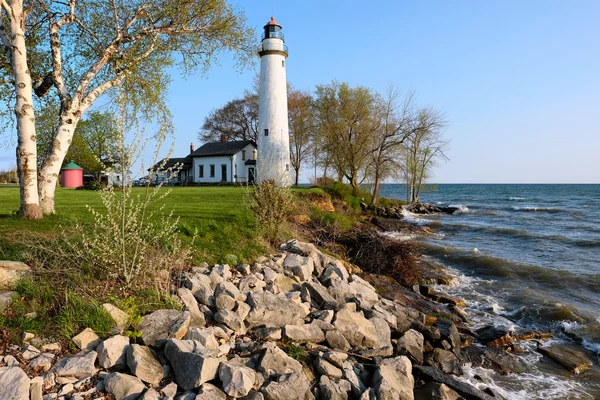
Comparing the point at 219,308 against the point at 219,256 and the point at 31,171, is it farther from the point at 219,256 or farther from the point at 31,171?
the point at 31,171

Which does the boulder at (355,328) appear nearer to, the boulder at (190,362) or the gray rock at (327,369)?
the gray rock at (327,369)

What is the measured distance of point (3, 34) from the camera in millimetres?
9055

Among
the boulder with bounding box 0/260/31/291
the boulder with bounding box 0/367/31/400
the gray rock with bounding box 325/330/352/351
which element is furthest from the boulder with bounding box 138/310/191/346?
the gray rock with bounding box 325/330/352/351

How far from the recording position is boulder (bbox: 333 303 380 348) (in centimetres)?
679

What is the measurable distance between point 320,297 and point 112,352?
3968 mm

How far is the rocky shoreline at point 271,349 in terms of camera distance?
15.0 ft

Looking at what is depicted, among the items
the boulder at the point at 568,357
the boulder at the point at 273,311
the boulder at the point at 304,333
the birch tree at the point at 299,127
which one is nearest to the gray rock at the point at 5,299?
the boulder at the point at 273,311

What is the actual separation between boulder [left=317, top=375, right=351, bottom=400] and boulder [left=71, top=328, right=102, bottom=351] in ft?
9.40

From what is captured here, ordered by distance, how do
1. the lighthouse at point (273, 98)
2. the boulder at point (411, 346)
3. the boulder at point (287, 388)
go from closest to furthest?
the boulder at point (287, 388), the boulder at point (411, 346), the lighthouse at point (273, 98)

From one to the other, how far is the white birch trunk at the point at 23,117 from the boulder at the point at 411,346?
8265 mm

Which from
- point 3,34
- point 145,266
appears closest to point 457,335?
point 145,266

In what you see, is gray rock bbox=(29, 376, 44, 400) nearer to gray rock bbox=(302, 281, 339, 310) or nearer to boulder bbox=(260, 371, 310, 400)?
boulder bbox=(260, 371, 310, 400)

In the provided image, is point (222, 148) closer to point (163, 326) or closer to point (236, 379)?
point (163, 326)

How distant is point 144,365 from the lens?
4.78 m
